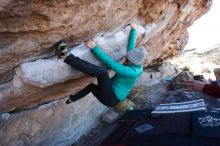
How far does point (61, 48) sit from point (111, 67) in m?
0.99

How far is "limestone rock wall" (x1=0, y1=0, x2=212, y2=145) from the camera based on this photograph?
4738mm

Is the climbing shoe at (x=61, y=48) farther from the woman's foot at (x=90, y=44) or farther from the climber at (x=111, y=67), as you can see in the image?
the woman's foot at (x=90, y=44)

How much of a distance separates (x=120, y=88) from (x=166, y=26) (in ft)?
10.1

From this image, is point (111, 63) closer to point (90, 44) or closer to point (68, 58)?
point (90, 44)

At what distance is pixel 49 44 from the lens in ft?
17.4

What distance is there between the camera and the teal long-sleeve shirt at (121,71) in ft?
19.4

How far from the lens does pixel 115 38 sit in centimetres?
636

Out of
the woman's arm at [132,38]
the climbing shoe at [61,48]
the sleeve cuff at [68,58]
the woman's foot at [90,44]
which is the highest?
the woman's arm at [132,38]

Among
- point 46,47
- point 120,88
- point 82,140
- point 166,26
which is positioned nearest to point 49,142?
point 82,140

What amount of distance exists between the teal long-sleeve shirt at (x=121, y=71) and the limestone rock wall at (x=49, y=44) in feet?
0.43

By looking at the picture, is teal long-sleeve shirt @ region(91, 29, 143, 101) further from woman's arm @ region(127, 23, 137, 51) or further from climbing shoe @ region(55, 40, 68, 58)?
climbing shoe @ region(55, 40, 68, 58)

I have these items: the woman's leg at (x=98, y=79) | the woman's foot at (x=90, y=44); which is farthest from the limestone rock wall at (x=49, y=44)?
the woman's leg at (x=98, y=79)

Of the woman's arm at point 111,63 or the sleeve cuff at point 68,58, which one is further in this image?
the woman's arm at point 111,63

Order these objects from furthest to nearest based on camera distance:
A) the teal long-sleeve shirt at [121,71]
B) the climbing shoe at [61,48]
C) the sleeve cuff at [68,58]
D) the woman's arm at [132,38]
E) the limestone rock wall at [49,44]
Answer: the woman's arm at [132,38] < the teal long-sleeve shirt at [121,71] < the sleeve cuff at [68,58] < the climbing shoe at [61,48] < the limestone rock wall at [49,44]
